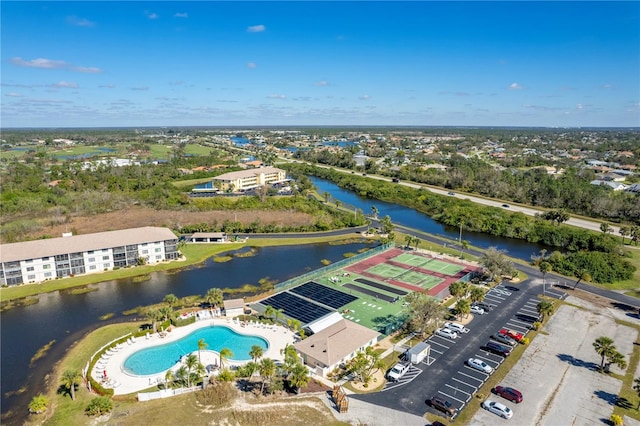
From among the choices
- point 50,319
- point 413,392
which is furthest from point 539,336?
point 50,319

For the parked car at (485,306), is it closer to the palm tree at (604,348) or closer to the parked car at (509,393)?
the palm tree at (604,348)

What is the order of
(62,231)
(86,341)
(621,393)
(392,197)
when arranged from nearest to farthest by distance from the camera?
(621,393) → (86,341) → (62,231) → (392,197)

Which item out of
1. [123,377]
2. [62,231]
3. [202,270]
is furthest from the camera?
[62,231]

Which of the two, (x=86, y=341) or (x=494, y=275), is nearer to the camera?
(x=86, y=341)

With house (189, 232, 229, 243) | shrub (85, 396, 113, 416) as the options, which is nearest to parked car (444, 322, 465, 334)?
shrub (85, 396, 113, 416)

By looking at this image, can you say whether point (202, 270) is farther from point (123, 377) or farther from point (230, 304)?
point (123, 377)

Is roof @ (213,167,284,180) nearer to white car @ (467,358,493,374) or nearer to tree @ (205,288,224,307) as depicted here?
tree @ (205,288,224,307)
